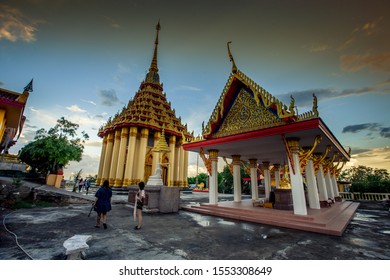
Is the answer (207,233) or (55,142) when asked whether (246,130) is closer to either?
(207,233)

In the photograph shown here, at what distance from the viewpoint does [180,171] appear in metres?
23.5

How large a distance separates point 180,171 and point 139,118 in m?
8.65

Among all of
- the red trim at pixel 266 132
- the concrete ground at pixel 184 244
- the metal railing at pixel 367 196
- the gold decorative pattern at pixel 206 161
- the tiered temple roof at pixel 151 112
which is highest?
the tiered temple roof at pixel 151 112

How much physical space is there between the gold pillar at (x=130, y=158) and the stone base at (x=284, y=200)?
47.4ft

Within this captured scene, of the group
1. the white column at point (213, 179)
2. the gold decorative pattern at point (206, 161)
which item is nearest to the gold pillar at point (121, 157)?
the gold decorative pattern at point (206, 161)

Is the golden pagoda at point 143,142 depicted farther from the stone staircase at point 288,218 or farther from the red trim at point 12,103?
the red trim at point 12,103

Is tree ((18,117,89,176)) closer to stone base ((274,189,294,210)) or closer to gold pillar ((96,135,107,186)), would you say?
gold pillar ((96,135,107,186))

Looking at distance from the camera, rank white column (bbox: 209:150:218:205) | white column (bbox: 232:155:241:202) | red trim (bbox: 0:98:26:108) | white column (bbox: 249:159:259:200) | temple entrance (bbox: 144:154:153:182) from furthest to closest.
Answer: temple entrance (bbox: 144:154:153:182), white column (bbox: 249:159:259:200), white column (bbox: 232:155:241:202), white column (bbox: 209:150:218:205), red trim (bbox: 0:98:26:108)

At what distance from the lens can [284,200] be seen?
785 centimetres

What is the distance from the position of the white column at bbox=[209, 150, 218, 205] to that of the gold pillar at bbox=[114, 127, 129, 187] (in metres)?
12.4

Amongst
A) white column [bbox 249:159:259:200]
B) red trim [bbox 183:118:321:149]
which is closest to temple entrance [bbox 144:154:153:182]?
red trim [bbox 183:118:321:149]

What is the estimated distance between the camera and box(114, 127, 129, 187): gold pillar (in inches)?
716

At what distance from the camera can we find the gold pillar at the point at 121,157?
18.2 metres
